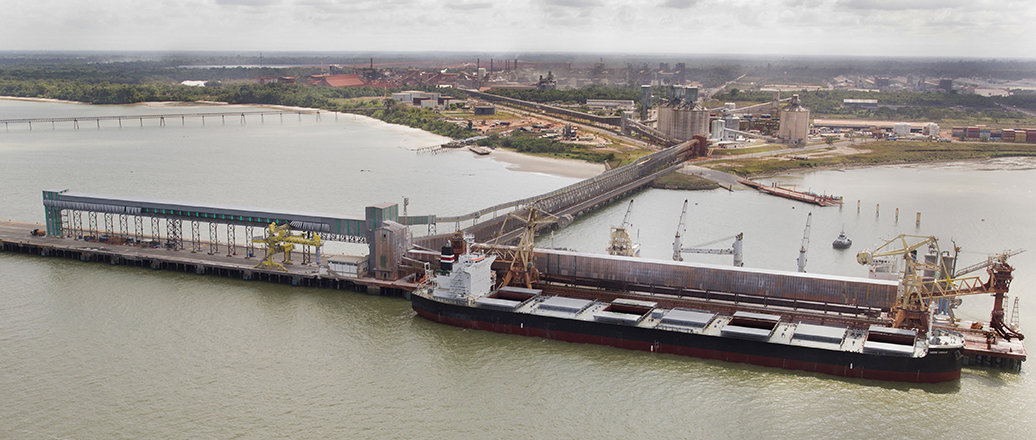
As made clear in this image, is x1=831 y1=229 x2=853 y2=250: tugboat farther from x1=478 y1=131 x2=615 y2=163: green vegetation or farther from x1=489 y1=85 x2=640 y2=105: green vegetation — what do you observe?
x1=489 y1=85 x2=640 y2=105: green vegetation

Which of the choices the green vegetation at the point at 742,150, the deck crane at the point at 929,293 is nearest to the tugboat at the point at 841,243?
the deck crane at the point at 929,293

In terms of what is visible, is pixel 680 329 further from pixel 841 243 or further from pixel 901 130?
pixel 901 130

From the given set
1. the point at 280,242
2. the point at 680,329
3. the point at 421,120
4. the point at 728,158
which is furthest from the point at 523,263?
the point at 421,120

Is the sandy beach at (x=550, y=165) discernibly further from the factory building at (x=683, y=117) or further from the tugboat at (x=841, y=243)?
the tugboat at (x=841, y=243)

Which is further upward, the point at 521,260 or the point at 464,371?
the point at 521,260

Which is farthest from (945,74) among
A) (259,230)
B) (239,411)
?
(239,411)

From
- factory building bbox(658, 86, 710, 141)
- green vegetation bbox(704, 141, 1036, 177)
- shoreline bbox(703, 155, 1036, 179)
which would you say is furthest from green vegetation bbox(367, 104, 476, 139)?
shoreline bbox(703, 155, 1036, 179)

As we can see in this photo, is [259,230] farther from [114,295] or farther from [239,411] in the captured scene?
[239,411]
